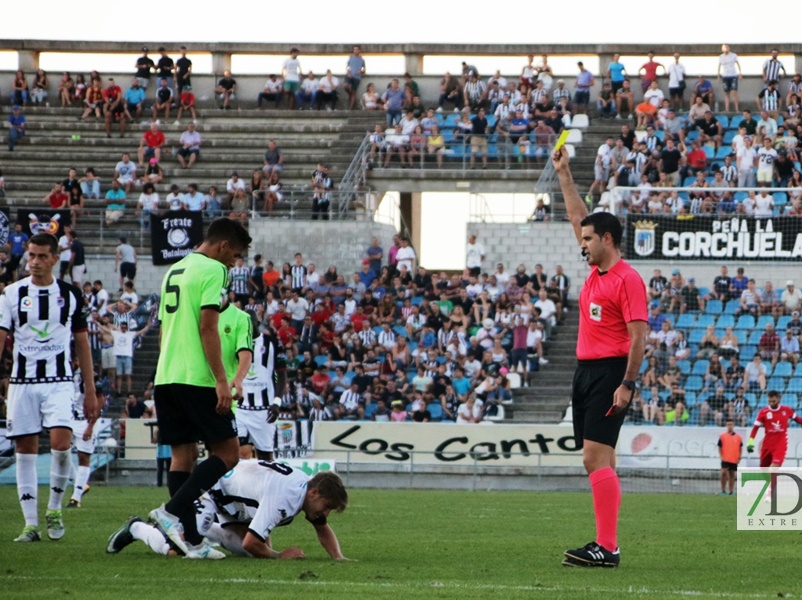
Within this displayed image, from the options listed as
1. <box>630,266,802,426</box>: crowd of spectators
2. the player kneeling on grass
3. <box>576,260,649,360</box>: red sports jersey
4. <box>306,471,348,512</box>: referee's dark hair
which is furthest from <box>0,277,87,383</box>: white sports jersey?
<box>630,266,802,426</box>: crowd of spectators

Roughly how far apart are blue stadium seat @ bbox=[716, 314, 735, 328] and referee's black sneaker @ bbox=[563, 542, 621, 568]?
68.1 feet

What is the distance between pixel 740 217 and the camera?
30.7 m

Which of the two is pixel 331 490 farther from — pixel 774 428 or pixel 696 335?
pixel 696 335

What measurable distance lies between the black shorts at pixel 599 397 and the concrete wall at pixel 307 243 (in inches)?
993

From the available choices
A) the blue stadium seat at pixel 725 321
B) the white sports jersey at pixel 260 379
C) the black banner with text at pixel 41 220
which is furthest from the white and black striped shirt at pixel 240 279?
the white sports jersey at pixel 260 379

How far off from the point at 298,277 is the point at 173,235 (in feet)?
10.6

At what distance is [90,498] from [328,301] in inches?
504

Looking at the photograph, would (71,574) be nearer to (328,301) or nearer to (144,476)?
(144,476)

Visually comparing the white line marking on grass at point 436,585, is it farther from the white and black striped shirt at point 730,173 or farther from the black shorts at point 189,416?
the white and black striped shirt at point 730,173

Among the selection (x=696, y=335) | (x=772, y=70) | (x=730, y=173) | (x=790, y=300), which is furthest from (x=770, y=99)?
(x=696, y=335)

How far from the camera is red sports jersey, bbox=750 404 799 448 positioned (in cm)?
2375

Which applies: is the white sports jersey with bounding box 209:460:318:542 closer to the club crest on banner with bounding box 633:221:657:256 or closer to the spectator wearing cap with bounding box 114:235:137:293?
the club crest on banner with bounding box 633:221:657:256

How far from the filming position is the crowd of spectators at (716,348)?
27828mm

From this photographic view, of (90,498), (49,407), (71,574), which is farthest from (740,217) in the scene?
(71,574)
